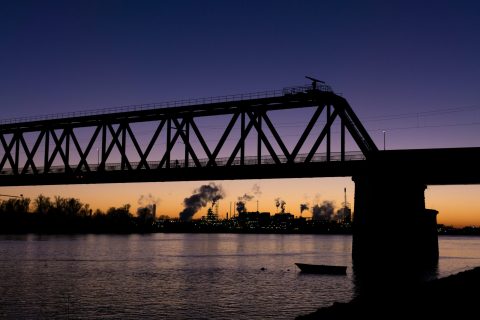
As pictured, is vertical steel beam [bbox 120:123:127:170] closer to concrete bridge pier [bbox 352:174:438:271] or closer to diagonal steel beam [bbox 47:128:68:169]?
diagonal steel beam [bbox 47:128:68:169]

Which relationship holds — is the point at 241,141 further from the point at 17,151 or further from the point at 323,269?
the point at 17,151

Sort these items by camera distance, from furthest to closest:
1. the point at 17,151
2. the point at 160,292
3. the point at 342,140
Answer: the point at 17,151, the point at 342,140, the point at 160,292

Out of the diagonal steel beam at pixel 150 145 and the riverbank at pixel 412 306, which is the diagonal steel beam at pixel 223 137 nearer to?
the diagonal steel beam at pixel 150 145

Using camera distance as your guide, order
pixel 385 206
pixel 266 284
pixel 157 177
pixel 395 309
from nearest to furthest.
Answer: pixel 395 309 → pixel 385 206 → pixel 266 284 → pixel 157 177

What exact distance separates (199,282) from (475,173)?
101 ft

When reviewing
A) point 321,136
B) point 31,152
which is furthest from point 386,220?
point 31,152

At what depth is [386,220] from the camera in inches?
2339

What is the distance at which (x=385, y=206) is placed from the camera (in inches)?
2351

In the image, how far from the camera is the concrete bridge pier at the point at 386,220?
195ft

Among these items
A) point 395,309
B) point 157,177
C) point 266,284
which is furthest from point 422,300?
point 157,177

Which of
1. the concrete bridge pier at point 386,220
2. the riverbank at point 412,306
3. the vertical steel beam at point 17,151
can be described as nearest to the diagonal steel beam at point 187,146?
the concrete bridge pier at point 386,220

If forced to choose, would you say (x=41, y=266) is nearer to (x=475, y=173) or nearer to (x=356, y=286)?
(x=356, y=286)

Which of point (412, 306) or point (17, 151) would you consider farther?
point (17, 151)

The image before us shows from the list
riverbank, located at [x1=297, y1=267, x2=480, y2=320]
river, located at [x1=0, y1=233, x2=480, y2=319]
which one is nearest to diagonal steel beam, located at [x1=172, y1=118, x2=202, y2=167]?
river, located at [x1=0, y1=233, x2=480, y2=319]
